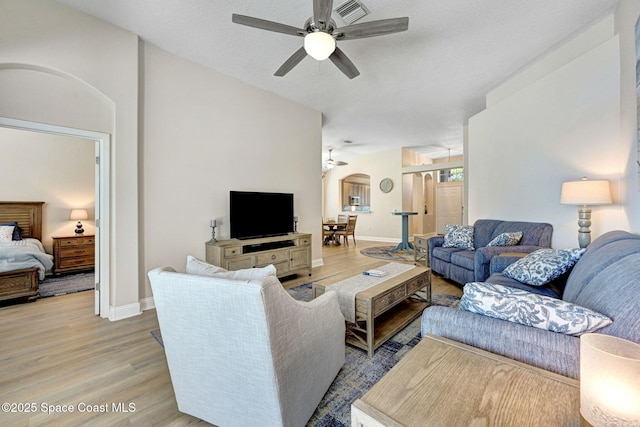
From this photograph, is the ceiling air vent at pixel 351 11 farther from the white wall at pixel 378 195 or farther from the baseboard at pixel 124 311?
the white wall at pixel 378 195

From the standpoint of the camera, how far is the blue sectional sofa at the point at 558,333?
2.96ft

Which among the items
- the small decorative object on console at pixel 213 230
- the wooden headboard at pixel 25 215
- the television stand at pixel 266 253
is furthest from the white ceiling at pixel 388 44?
the wooden headboard at pixel 25 215

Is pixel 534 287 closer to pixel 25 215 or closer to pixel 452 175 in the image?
pixel 25 215

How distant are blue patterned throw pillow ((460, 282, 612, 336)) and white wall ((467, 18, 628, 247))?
87.1 inches

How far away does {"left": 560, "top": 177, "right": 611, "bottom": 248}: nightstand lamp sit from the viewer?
Result: 2.38m

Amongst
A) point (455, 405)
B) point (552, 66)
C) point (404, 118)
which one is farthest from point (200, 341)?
point (404, 118)

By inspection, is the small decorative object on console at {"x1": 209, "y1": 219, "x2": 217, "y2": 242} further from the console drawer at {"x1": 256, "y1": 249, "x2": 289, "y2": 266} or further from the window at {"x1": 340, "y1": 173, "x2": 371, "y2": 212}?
the window at {"x1": 340, "y1": 173, "x2": 371, "y2": 212}

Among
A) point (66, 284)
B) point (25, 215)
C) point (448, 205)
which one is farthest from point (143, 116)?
point (448, 205)

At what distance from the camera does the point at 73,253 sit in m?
4.38

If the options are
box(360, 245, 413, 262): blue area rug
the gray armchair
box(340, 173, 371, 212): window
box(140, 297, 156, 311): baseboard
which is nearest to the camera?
the gray armchair

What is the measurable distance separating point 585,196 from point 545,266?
1.09 meters

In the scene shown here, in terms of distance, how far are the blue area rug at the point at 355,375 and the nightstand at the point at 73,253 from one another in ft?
10.7

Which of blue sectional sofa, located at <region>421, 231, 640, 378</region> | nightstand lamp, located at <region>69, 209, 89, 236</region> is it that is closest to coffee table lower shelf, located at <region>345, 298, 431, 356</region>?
blue sectional sofa, located at <region>421, 231, 640, 378</region>

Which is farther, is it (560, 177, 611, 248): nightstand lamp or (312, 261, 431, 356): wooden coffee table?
(560, 177, 611, 248): nightstand lamp
